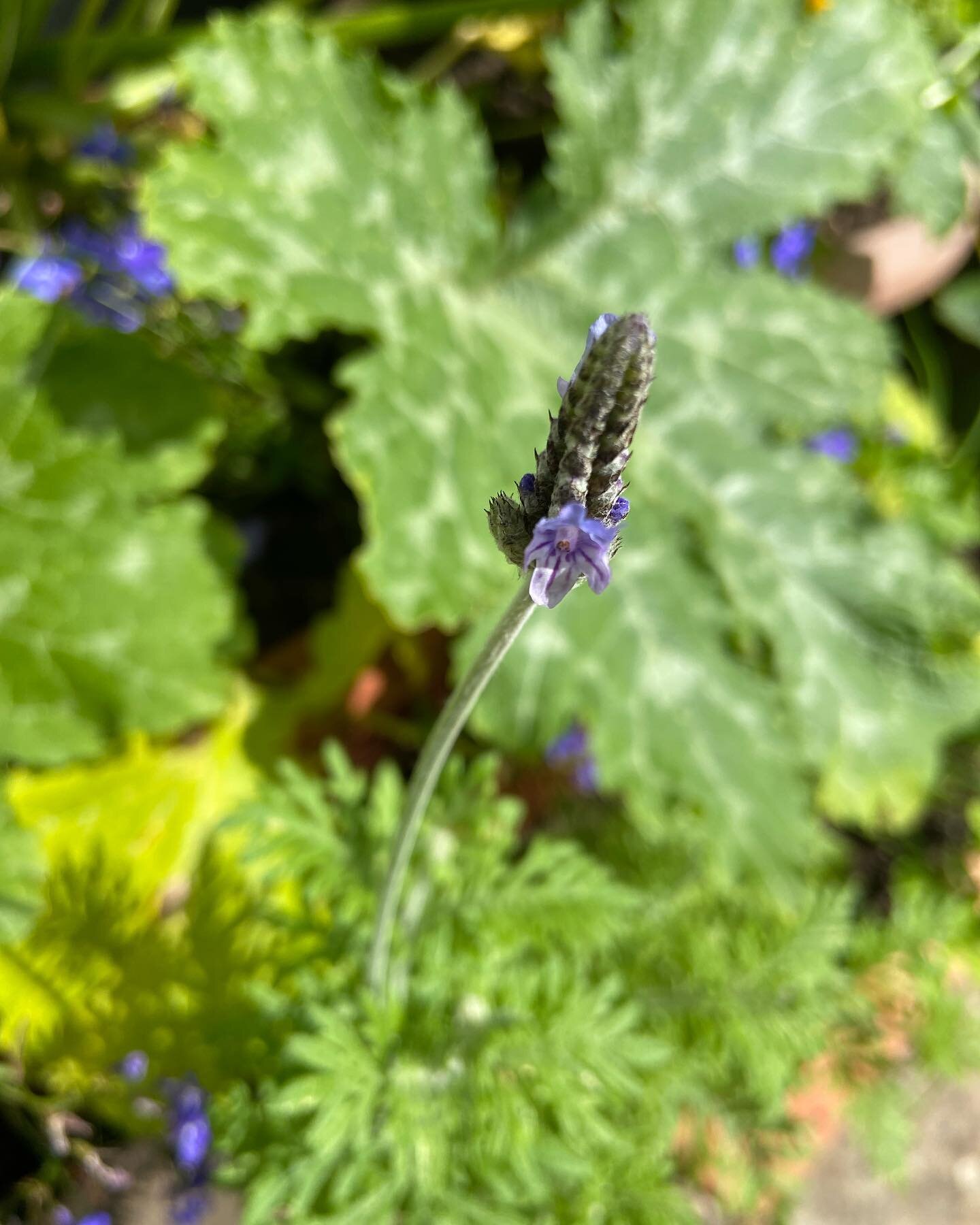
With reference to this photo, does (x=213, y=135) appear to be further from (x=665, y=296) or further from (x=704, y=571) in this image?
(x=704, y=571)

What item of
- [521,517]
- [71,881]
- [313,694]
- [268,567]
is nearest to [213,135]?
[268,567]

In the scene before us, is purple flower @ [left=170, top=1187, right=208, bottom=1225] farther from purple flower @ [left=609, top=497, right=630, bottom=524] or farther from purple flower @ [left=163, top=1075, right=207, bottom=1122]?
purple flower @ [left=609, top=497, right=630, bottom=524]

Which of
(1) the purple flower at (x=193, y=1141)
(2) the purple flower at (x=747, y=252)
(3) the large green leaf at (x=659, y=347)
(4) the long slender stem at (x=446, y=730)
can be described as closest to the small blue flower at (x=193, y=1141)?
(1) the purple flower at (x=193, y=1141)

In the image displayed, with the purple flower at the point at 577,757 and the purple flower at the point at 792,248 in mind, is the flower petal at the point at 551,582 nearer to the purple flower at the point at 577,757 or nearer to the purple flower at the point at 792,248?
the purple flower at the point at 577,757

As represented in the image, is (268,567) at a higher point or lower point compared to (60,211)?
lower

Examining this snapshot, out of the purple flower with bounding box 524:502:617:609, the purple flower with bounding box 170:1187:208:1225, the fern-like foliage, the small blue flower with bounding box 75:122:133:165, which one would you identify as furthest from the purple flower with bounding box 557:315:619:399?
the small blue flower with bounding box 75:122:133:165

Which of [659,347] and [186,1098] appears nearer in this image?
[186,1098]

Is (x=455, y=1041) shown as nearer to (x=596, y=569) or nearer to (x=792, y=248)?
(x=596, y=569)

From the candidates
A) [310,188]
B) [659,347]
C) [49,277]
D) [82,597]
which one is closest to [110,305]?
[49,277]
